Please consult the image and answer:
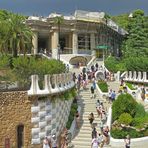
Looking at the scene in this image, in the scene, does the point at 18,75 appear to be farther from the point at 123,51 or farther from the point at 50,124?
the point at 123,51

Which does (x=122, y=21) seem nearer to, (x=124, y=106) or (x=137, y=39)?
(x=137, y=39)

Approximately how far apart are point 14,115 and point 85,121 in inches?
342

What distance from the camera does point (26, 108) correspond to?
85.0 feet

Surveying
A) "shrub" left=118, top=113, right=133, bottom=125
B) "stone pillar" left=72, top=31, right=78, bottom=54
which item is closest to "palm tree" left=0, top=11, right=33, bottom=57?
"shrub" left=118, top=113, right=133, bottom=125

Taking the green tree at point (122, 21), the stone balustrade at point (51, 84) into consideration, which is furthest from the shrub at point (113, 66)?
the green tree at point (122, 21)

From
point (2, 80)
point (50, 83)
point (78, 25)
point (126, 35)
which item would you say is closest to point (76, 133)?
point (50, 83)

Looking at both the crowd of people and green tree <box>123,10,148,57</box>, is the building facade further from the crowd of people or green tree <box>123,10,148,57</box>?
the crowd of people

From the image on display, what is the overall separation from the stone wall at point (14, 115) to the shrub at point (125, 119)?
7069 mm

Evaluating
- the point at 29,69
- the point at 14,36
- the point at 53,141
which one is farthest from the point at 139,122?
the point at 14,36

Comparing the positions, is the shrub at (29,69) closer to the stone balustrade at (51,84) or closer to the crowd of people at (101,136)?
the stone balustrade at (51,84)

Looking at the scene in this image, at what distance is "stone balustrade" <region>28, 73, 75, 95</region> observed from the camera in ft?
85.7

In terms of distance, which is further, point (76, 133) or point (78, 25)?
point (78, 25)

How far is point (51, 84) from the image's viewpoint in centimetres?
2833

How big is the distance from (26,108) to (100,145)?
531 cm
